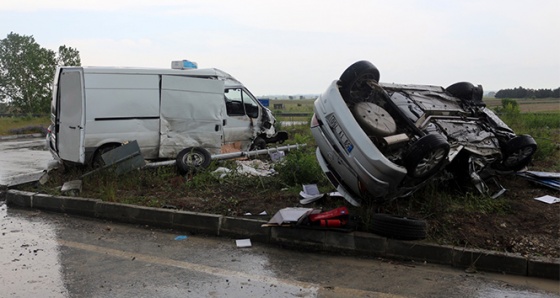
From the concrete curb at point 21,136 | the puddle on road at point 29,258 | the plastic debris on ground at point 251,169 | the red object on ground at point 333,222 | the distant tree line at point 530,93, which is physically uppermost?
the distant tree line at point 530,93

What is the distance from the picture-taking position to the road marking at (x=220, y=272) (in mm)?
3898

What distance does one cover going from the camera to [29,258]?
15.9 feet

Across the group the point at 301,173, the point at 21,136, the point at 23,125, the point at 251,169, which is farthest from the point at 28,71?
the point at 301,173

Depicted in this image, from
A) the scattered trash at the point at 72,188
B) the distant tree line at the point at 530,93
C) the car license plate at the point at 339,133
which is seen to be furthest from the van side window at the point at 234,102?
the distant tree line at the point at 530,93

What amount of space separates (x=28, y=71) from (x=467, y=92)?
1186 inches

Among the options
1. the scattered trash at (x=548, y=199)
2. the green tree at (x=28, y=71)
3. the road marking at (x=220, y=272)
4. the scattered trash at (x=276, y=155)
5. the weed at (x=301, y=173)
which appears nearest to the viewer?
the road marking at (x=220, y=272)

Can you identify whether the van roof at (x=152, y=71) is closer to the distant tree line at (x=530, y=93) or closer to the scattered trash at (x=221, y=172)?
the scattered trash at (x=221, y=172)

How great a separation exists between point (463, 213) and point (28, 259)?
4.95 metres

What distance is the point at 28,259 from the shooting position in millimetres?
4820

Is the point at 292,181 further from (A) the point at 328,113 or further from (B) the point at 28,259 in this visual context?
(B) the point at 28,259

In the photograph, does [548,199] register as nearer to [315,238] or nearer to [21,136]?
[315,238]

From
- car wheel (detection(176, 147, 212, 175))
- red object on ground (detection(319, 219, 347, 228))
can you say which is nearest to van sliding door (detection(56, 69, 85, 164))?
car wheel (detection(176, 147, 212, 175))

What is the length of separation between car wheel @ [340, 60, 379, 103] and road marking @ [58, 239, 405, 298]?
2395mm

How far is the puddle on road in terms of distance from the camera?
4.03 meters
